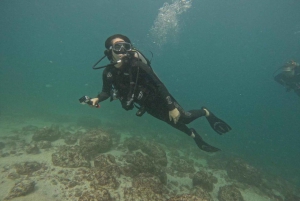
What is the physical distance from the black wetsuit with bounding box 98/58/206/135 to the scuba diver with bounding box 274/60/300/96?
12.8m

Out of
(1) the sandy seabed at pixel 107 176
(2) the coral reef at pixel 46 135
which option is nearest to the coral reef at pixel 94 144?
(1) the sandy seabed at pixel 107 176

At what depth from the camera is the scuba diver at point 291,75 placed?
14094mm

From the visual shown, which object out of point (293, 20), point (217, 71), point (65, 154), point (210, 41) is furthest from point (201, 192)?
point (217, 71)

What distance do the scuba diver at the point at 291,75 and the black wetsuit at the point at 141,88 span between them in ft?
42.1

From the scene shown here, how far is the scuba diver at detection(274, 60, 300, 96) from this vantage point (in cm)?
1409

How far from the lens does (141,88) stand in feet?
17.5

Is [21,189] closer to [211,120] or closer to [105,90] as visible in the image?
[105,90]

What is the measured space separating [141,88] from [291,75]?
14735 mm

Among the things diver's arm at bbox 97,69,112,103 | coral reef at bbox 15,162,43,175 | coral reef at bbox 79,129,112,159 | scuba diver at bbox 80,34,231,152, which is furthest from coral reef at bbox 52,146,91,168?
scuba diver at bbox 80,34,231,152

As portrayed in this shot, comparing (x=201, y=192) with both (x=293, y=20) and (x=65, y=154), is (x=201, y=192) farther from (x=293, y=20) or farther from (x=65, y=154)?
(x=293, y=20)

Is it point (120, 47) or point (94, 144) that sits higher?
point (120, 47)

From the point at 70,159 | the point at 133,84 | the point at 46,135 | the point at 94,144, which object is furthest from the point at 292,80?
the point at 46,135

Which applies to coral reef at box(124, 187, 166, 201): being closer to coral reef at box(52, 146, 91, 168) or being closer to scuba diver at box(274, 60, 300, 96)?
coral reef at box(52, 146, 91, 168)

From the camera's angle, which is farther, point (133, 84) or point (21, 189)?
point (21, 189)
